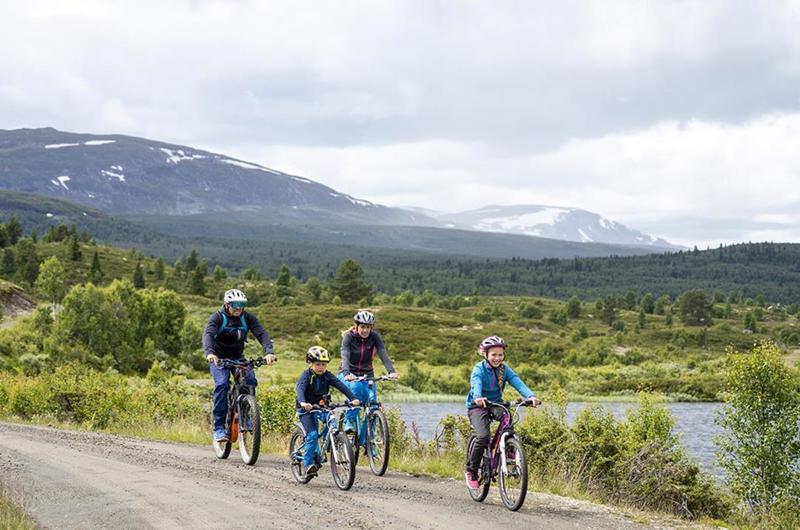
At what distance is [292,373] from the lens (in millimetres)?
87375

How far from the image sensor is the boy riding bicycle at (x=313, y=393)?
14.6 m

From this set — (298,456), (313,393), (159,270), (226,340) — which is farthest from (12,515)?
(159,270)

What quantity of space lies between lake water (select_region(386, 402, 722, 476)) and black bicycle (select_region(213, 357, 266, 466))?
21084mm

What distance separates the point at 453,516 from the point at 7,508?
20.8ft

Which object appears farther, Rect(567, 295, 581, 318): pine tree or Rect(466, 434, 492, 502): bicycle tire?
Rect(567, 295, 581, 318): pine tree

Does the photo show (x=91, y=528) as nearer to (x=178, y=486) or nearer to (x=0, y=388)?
(x=178, y=486)

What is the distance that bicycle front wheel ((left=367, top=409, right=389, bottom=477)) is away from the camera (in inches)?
616

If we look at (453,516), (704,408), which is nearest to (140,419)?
(453,516)

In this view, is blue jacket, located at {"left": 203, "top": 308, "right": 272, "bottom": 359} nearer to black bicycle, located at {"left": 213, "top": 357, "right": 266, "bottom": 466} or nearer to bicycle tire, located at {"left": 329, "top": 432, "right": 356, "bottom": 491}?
black bicycle, located at {"left": 213, "top": 357, "right": 266, "bottom": 466}

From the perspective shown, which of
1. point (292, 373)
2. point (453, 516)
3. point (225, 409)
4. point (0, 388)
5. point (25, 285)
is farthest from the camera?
point (25, 285)

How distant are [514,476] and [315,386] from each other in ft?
13.1

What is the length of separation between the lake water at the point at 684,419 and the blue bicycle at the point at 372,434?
2155cm

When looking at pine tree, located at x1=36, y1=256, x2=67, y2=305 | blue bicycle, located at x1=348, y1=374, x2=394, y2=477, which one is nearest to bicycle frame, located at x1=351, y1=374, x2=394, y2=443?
blue bicycle, located at x1=348, y1=374, x2=394, y2=477

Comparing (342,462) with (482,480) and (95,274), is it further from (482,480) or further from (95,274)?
(95,274)
